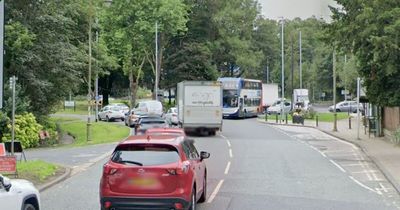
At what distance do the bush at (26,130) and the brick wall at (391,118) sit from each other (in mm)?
19010

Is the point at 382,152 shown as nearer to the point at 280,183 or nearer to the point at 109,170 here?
the point at 280,183

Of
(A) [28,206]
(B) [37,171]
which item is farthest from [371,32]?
(A) [28,206]

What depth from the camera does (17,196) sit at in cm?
853

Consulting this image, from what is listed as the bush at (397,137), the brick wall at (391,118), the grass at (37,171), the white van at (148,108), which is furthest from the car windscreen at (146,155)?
the white van at (148,108)

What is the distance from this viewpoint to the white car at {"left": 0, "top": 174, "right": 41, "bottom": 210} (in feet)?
26.7

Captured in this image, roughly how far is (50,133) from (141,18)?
35.2 m

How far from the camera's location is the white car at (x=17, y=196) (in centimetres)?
812

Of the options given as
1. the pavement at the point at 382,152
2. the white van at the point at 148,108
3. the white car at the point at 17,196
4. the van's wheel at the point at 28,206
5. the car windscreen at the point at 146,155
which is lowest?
the pavement at the point at 382,152

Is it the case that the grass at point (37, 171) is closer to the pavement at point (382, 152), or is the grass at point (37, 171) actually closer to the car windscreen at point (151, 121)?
the pavement at point (382, 152)

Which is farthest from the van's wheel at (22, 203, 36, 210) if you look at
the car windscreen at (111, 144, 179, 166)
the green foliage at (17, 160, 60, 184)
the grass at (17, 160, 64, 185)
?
the green foliage at (17, 160, 60, 184)

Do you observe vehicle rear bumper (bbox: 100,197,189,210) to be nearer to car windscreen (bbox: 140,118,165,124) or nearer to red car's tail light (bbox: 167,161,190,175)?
red car's tail light (bbox: 167,161,190,175)

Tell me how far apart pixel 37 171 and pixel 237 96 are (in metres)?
45.3

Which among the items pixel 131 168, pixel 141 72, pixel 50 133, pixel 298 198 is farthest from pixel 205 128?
pixel 141 72

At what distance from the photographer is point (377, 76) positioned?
32.9m
